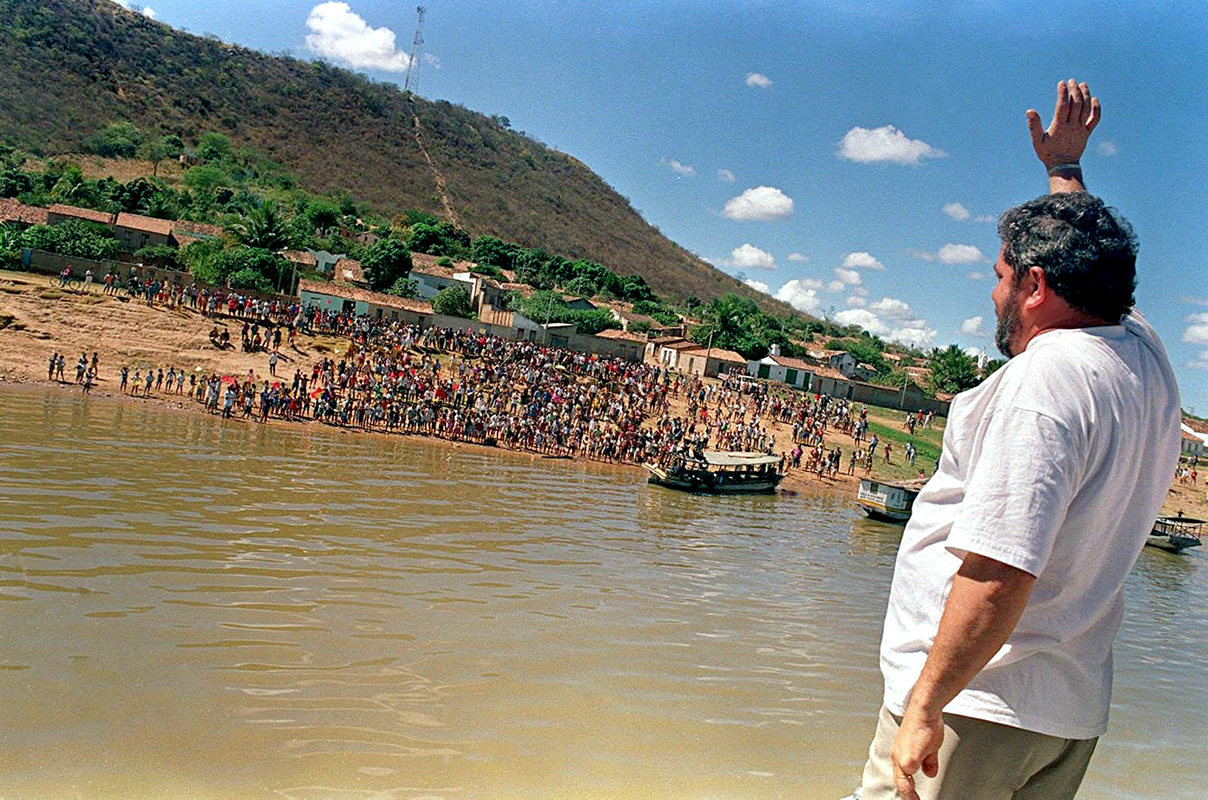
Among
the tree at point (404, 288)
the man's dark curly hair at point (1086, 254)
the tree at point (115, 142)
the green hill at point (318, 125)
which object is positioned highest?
the green hill at point (318, 125)

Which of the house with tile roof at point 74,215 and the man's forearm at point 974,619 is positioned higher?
the house with tile roof at point 74,215

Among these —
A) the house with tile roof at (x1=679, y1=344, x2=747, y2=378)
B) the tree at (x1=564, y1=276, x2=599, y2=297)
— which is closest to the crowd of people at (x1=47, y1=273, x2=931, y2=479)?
the house with tile roof at (x1=679, y1=344, x2=747, y2=378)

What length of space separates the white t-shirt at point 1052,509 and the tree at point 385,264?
6061 cm

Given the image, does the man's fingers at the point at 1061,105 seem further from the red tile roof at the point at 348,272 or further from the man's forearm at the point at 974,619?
the red tile roof at the point at 348,272

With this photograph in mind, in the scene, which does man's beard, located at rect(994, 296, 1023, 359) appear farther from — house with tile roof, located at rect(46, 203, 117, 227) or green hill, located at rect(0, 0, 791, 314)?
green hill, located at rect(0, 0, 791, 314)

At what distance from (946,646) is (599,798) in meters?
4.78

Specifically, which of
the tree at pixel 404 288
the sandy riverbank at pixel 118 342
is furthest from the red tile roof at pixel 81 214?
the tree at pixel 404 288

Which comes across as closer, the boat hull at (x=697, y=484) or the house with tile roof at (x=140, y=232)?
the boat hull at (x=697, y=484)

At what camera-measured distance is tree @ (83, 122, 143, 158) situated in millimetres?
80062

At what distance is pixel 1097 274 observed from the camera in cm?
204

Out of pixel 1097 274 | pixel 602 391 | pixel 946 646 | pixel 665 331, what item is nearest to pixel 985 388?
pixel 1097 274

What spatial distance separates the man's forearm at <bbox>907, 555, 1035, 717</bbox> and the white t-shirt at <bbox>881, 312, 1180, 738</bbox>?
0.14ft

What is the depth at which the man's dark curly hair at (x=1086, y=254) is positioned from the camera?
204 centimetres

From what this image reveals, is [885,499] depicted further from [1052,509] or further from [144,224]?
[144,224]
